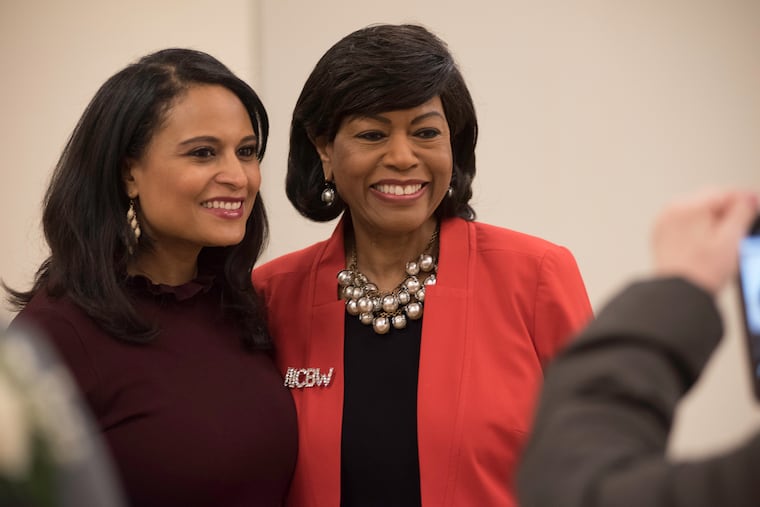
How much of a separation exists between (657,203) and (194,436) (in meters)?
2.20

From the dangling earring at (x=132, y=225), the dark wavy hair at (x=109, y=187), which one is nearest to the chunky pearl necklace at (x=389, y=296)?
the dark wavy hair at (x=109, y=187)

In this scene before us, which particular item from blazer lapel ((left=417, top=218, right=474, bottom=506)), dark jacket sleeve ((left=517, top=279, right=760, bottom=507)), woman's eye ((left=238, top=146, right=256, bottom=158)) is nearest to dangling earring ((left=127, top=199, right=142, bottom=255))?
woman's eye ((left=238, top=146, right=256, bottom=158))

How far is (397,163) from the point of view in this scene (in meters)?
2.35

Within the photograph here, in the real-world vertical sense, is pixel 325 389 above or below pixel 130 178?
below

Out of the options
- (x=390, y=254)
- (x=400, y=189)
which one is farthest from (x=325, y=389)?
(x=400, y=189)

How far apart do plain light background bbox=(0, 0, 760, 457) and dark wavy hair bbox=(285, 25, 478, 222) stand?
127 centimetres

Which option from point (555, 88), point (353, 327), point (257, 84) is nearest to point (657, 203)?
point (555, 88)

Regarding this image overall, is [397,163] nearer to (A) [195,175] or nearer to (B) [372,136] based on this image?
(B) [372,136]

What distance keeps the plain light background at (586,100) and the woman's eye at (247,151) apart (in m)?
1.45

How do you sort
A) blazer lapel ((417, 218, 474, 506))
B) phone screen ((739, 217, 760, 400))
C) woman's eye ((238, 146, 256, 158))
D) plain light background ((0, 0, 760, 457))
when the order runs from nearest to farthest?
phone screen ((739, 217, 760, 400)), blazer lapel ((417, 218, 474, 506)), woman's eye ((238, 146, 256, 158)), plain light background ((0, 0, 760, 457))

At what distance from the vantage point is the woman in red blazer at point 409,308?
2.22 metres

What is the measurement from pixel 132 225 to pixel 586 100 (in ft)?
6.52

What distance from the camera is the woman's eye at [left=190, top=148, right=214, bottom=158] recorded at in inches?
90.4

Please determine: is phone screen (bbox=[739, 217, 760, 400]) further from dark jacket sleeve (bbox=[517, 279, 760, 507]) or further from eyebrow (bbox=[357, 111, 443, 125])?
eyebrow (bbox=[357, 111, 443, 125])
